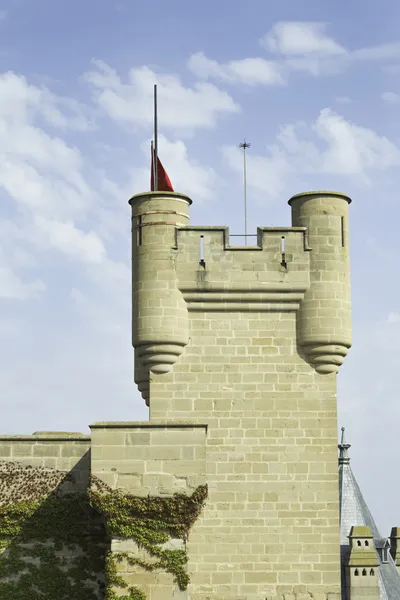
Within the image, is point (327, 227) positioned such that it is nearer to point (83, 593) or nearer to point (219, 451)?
point (219, 451)

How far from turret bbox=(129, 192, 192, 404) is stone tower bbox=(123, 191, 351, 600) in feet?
0.08

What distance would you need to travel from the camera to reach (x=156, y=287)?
2452cm

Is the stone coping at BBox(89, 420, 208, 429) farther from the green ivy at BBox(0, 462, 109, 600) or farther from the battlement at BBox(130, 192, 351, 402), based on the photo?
the battlement at BBox(130, 192, 351, 402)

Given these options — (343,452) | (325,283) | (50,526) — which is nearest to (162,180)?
(325,283)

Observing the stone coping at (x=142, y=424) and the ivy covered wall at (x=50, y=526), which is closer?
the stone coping at (x=142, y=424)

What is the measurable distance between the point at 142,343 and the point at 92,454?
Result: 325 centimetres

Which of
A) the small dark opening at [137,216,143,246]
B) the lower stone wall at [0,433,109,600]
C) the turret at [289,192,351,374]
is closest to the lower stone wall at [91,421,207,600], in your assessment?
the lower stone wall at [0,433,109,600]

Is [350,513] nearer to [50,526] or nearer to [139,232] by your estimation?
[139,232]

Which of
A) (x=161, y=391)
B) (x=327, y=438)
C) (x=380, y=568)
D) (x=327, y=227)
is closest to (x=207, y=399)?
(x=161, y=391)

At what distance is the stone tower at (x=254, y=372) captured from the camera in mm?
23594

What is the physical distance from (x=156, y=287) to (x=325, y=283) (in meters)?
3.31

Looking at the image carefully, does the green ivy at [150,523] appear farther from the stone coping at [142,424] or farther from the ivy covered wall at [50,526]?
the stone coping at [142,424]

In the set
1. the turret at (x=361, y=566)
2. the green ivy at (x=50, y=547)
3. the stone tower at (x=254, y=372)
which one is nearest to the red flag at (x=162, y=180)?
the stone tower at (x=254, y=372)

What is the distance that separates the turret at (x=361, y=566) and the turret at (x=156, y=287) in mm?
14987
